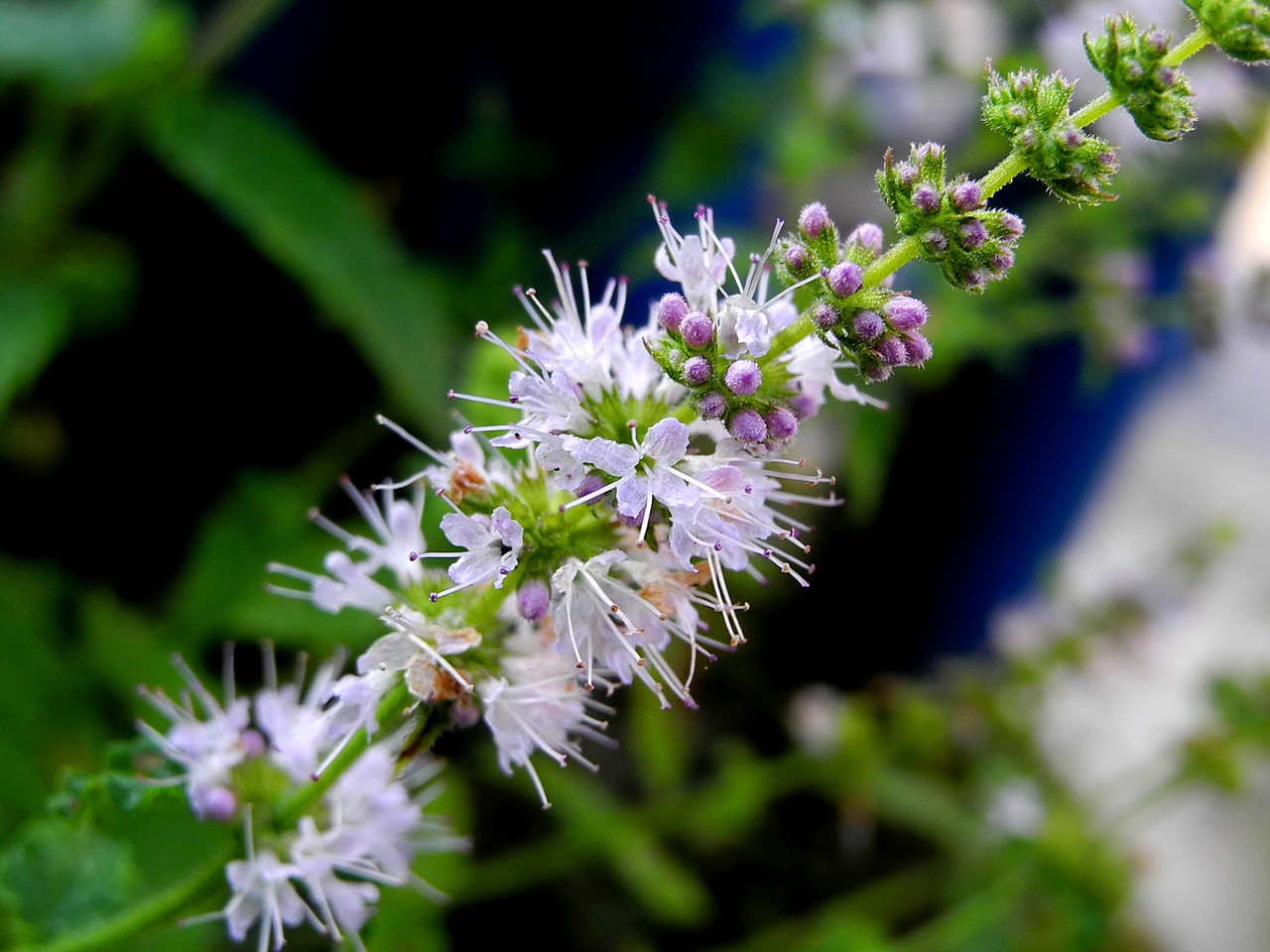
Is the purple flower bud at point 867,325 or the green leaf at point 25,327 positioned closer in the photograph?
the purple flower bud at point 867,325

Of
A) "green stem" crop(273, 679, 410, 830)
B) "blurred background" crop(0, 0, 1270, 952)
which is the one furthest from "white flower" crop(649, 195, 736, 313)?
"blurred background" crop(0, 0, 1270, 952)

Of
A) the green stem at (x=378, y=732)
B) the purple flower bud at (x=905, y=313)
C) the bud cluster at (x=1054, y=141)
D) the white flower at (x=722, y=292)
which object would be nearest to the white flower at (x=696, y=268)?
the white flower at (x=722, y=292)

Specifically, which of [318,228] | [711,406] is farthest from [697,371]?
[318,228]

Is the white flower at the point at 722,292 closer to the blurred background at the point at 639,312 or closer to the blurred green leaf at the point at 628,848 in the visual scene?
the blurred background at the point at 639,312

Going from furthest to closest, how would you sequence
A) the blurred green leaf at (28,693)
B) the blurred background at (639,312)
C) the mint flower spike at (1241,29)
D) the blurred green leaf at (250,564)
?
the blurred background at (639,312) → the blurred green leaf at (250,564) → the blurred green leaf at (28,693) → the mint flower spike at (1241,29)

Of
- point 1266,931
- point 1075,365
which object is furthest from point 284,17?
point 1266,931

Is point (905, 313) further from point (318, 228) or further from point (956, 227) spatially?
point (318, 228)
